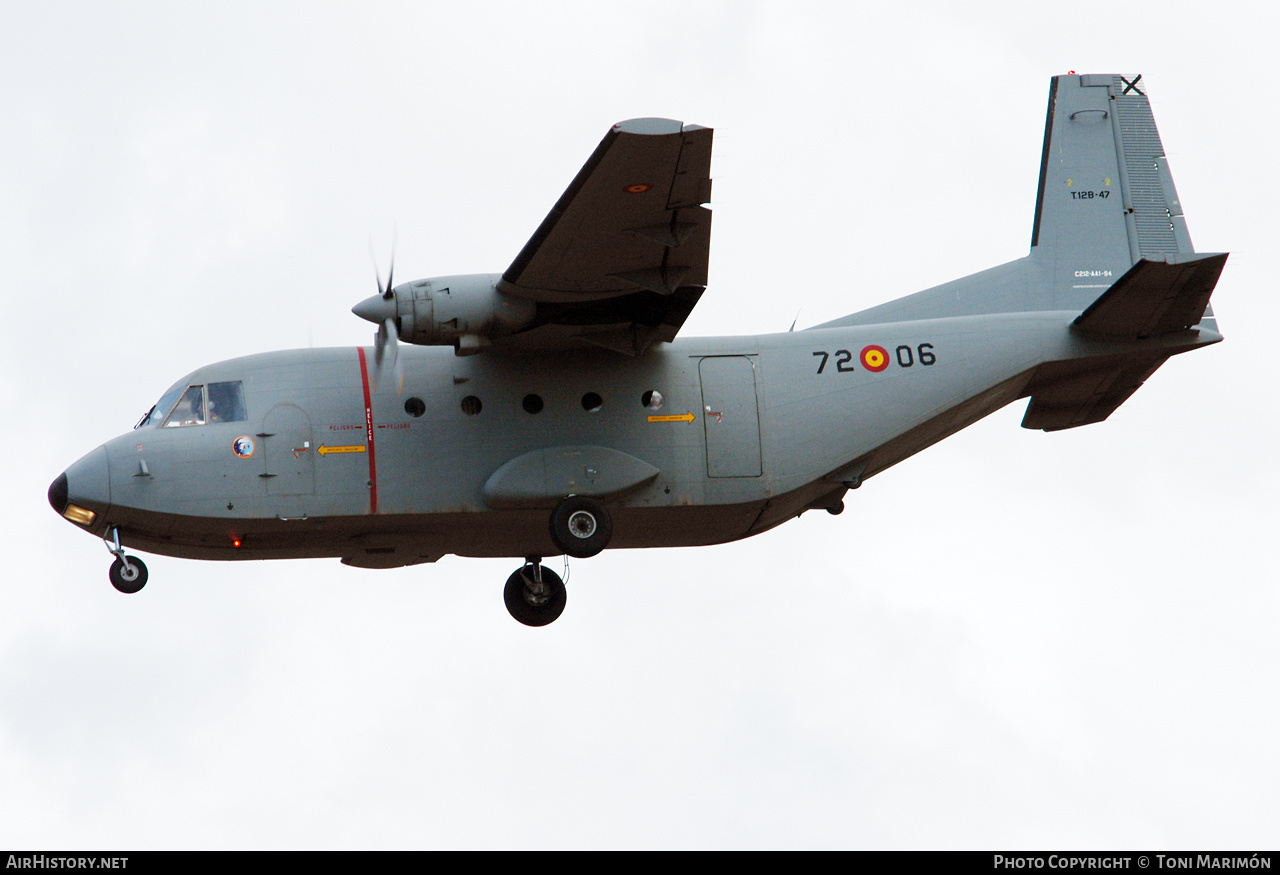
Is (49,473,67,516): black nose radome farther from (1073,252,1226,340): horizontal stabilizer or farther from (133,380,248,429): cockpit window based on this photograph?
(1073,252,1226,340): horizontal stabilizer

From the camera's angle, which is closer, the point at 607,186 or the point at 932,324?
the point at 607,186

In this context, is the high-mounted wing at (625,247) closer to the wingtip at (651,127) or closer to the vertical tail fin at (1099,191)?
the wingtip at (651,127)

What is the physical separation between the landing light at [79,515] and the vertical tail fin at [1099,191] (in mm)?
10616

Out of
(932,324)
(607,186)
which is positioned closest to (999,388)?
(932,324)

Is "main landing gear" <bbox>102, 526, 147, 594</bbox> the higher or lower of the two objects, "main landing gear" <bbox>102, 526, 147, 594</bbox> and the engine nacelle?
the lower

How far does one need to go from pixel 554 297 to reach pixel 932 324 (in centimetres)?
439

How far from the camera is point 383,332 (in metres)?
16.3

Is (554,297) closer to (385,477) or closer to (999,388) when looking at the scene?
(385,477)

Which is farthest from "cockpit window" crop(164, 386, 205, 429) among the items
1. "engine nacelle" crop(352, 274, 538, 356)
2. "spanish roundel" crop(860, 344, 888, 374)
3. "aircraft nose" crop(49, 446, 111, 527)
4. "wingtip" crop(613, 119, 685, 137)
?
"spanish roundel" crop(860, 344, 888, 374)

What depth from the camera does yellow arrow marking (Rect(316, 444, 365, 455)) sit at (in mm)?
16812

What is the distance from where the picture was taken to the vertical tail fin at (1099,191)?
64.1 ft

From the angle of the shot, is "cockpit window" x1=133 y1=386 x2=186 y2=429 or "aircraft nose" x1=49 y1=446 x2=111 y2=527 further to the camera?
"cockpit window" x1=133 y1=386 x2=186 y2=429

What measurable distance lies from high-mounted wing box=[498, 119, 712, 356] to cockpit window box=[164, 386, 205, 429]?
312 cm
